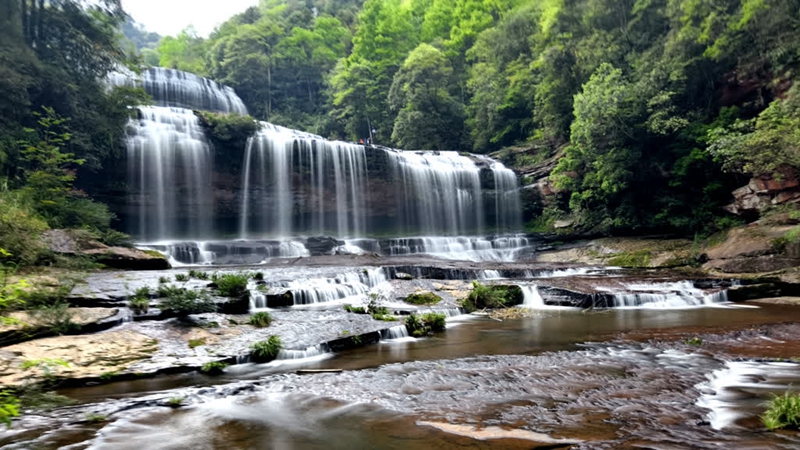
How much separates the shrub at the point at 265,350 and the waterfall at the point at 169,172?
2038 centimetres

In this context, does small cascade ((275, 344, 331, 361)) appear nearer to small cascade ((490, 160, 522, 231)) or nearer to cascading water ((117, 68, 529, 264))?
cascading water ((117, 68, 529, 264))

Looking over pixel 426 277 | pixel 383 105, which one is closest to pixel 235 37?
pixel 383 105

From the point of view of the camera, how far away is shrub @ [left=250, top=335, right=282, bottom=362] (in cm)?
719

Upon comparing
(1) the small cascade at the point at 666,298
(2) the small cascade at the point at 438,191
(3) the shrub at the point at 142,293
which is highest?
(2) the small cascade at the point at 438,191

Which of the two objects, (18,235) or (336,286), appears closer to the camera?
(18,235)

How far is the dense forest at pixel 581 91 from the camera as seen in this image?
18891 millimetres

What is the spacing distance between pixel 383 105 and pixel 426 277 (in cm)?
2676

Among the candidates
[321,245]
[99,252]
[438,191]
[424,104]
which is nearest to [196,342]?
[99,252]

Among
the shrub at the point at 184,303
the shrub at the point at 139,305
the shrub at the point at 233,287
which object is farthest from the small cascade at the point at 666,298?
the shrub at the point at 139,305

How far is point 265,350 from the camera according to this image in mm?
7242

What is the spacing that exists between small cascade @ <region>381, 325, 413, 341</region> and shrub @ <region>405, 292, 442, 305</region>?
3.07 metres

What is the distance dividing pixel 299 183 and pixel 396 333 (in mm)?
20394

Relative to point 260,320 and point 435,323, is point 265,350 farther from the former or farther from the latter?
point 435,323

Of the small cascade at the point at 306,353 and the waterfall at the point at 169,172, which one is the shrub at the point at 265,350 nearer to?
the small cascade at the point at 306,353
